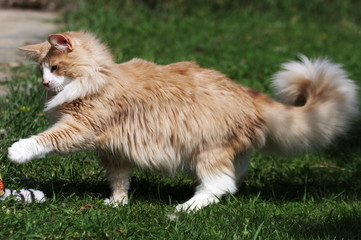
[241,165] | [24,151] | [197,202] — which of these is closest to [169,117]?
[197,202]

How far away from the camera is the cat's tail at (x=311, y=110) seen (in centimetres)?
495

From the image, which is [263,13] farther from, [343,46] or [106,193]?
[106,193]

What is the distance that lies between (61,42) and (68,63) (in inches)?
5.9

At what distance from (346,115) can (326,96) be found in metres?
0.21

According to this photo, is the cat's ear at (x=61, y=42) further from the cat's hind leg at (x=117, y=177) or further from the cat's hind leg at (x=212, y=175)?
the cat's hind leg at (x=212, y=175)

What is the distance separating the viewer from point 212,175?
15.5 ft

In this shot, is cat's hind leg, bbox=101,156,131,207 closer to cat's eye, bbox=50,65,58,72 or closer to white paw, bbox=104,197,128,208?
white paw, bbox=104,197,128,208

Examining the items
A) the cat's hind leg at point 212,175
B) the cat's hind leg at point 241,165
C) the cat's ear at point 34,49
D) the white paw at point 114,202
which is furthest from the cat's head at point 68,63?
the cat's hind leg at point 241,165

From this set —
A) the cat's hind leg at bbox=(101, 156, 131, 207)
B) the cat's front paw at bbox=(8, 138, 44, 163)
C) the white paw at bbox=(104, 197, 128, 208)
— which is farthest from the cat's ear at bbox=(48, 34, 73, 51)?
the white paw at bbox=(104, 197, 128, 208)

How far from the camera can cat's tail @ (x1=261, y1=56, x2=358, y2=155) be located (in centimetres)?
495

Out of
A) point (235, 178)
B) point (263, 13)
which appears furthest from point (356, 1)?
point (235, 178)

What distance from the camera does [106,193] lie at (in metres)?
5.04

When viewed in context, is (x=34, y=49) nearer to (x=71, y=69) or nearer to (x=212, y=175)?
(x=71, y=69)

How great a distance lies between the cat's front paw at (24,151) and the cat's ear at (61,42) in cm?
68
